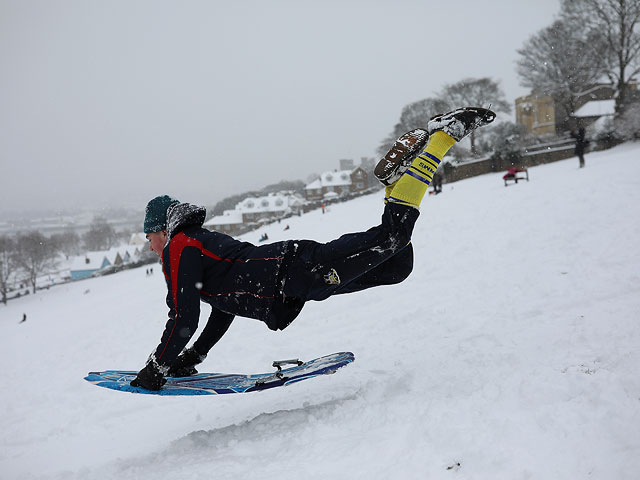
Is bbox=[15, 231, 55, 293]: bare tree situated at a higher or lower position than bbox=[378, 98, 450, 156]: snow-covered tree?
lower

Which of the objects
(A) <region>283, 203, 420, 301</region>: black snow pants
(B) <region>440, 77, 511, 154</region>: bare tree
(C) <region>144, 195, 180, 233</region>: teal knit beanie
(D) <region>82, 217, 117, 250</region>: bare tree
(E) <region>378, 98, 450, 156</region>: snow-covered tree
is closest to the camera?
(A) <region>283, 203, 420, 301</region>: black snow pants

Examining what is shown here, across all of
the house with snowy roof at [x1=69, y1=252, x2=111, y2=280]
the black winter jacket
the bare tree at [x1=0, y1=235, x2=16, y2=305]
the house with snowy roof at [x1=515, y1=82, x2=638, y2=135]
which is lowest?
the house with snowy roof at [x1=69, y1=252, x2=111, y2=280]

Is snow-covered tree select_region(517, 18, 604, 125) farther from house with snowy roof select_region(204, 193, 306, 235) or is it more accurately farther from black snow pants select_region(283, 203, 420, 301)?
house with snowy roof select_region(204, 193, 306, 235)

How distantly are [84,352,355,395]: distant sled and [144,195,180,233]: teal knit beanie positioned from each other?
4.68 ft

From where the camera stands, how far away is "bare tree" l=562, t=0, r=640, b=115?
31.8 meters

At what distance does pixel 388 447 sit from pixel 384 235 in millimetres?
1548

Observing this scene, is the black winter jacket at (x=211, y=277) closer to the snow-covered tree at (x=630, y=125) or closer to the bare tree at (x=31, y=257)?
the snow-covered tree at (x=630, y=125)

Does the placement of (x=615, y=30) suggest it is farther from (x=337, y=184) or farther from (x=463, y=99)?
(x=337, y=184)

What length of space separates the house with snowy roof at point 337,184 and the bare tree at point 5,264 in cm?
5379

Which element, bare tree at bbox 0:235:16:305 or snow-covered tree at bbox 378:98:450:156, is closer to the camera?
bare tree at bbox 0:235:16:305

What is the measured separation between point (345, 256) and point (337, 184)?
267 ft

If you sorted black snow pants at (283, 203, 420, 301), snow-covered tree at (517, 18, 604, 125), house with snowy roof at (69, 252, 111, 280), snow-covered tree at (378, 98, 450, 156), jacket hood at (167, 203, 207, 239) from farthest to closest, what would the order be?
house with snowy roof at (69, 252, 111, 280) → snow-covered tree at (378, 98, 450, 156) → snow-covered tree at (517, 18, 604, 125) → jacket hood at (167, 203, 207, 239) → black snow pants at (283, 203, 420, 301)

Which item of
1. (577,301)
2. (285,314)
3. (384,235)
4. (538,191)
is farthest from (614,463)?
(538,191)

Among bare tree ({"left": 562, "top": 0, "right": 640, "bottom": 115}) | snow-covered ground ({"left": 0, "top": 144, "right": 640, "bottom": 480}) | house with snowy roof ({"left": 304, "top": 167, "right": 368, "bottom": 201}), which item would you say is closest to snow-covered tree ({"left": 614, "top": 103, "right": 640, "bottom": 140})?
bare tree ({"left": 562, "top": 0, "right": 640, "bottom": 115})
